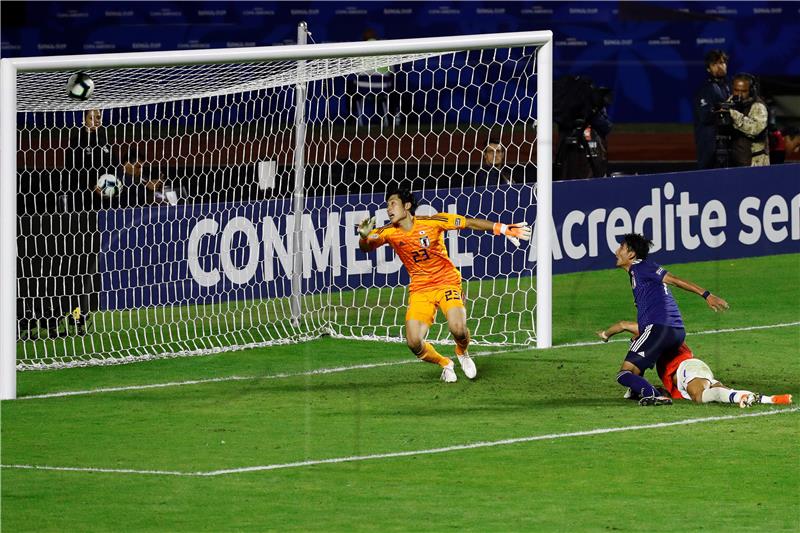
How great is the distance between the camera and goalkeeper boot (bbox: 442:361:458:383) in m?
12.4

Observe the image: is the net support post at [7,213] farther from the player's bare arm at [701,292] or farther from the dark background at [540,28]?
the dark background at [540,28]

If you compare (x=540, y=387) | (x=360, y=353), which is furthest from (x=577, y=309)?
(x=540, y=387)

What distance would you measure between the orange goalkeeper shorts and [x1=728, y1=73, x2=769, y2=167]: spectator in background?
7.14 meters

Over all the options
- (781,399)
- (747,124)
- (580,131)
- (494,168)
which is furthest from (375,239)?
(747,124)

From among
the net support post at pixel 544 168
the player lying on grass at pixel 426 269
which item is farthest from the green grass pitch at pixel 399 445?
the net support post at pixel 544 168

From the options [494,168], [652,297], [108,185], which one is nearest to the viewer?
[652,297]

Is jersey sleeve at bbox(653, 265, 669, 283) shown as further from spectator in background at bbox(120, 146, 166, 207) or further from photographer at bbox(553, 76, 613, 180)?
photographer at bbox(553, 76, 613, 180)

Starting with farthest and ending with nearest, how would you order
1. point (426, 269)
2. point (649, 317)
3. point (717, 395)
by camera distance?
point (426, 269) < point (649, 317) < point (717, 395)

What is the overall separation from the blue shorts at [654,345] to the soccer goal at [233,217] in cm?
210

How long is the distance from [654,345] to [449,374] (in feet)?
6.25

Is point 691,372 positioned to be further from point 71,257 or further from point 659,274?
point 71,257

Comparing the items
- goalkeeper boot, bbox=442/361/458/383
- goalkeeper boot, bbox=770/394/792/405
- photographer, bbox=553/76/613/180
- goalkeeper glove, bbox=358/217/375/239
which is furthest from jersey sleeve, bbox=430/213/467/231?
photographer, bbox=553/76/613/180

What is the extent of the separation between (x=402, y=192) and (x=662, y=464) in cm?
393

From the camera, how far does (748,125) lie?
18.6 m
